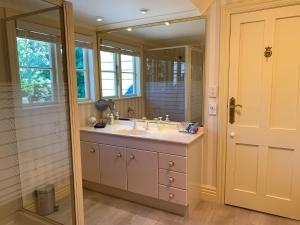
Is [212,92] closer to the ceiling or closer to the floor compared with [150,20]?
closer to the floor

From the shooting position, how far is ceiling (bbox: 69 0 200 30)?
228cm

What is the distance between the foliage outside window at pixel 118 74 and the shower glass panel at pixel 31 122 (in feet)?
3.54

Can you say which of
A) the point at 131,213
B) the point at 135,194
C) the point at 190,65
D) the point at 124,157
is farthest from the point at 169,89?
the point at 131,213

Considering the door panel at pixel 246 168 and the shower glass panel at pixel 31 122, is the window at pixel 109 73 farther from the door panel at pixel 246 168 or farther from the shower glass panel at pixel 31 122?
the door panel at pixel 246 168

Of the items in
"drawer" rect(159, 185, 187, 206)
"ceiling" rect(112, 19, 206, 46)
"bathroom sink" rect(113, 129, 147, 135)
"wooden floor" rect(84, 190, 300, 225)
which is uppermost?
"ceiling" rect(112, 19, 206, 46)

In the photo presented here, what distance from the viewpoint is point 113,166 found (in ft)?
8.90

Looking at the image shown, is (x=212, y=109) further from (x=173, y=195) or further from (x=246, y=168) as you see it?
(x=173, y=195)

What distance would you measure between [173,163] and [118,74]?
160cm

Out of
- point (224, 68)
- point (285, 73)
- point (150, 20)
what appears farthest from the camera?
point (150, 20)

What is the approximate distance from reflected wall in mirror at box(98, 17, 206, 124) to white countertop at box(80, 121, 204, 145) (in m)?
0.14

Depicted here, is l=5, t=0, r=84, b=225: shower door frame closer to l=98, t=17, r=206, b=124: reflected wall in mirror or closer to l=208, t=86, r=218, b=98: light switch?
l=98, t=17, r=206, b=124: reflected wall in mirror

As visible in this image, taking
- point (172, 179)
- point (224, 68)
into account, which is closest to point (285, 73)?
point (224, 68)

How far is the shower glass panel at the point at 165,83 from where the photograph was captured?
271cm

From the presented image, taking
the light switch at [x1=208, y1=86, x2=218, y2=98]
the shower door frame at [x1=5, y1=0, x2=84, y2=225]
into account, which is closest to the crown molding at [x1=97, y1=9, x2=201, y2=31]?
the light switch at [x1=208, y1=86, x2=218, y2=98]
